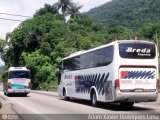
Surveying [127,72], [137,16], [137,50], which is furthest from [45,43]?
[137,16]

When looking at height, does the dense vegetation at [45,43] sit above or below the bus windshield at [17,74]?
above

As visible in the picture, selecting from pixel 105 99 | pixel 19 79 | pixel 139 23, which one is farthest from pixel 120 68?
pixel 139 23

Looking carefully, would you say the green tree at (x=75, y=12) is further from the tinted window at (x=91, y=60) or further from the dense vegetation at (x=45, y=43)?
the tinted window at (x=91, y=60)

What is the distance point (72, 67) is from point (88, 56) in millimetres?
3787

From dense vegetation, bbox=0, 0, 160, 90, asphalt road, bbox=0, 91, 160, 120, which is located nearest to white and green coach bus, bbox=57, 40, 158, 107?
asphalt road, bbox=0, 91, 160, 120

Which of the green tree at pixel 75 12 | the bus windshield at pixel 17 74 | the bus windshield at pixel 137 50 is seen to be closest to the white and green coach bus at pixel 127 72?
the bus windshield at pixel 137 50

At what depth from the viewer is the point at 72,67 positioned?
2661 centimetres

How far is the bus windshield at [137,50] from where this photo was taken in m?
19.1

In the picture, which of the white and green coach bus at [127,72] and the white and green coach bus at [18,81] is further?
the white and green coach bus at [18,81]

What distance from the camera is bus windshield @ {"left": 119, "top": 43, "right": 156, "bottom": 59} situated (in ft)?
62.7

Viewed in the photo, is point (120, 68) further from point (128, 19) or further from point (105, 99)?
point (128, 19)

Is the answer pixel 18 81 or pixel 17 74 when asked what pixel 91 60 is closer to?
pixel 18 81

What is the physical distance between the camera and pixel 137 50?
19.3m

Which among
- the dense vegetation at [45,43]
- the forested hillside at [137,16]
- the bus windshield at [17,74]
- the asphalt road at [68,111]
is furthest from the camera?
the forested hillside at [137,16]
